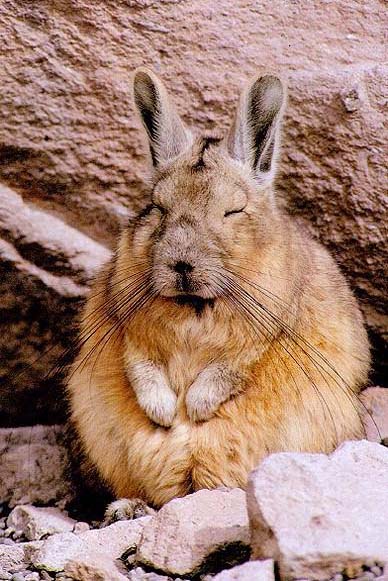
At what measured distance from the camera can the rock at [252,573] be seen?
3.34 metres

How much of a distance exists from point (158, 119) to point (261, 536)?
2.53m

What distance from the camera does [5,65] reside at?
577 cm

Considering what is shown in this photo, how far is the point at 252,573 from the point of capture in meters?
3.38

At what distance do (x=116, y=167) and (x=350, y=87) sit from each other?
146cm

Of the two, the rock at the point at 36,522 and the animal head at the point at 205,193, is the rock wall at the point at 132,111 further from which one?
the rock at the point at 36,522

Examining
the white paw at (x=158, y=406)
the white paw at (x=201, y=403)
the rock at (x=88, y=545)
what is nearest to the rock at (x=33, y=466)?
the white paw at (x=158, y=406)

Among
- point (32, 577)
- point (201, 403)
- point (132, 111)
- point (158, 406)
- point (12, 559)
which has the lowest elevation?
point (12, 559)

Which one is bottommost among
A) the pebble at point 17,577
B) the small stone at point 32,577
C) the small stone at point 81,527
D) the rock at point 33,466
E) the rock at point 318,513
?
the rock at point 33,466

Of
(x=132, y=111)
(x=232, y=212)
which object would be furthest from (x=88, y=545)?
(x=132, y=111)

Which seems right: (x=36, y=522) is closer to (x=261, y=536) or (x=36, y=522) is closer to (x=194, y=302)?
(x=194, y=302)

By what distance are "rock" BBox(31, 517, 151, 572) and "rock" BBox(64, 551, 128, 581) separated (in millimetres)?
26

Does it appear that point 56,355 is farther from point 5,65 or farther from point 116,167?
point 5,65

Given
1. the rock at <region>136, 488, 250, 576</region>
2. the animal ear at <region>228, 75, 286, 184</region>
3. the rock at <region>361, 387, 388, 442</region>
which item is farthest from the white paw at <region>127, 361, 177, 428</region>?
the rock at <region>361, 387, 388, 442</region>

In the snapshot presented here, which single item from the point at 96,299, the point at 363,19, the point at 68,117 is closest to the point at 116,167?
the point at 68,117
